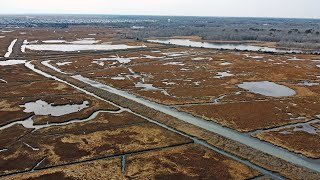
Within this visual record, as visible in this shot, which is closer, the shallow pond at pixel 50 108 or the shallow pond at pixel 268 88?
the shallow pond at pixel 50 108

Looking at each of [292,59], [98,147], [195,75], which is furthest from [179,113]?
[292,59]

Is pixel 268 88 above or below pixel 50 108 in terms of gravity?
above

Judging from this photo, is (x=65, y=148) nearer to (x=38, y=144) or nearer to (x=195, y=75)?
(x=38, y=144)

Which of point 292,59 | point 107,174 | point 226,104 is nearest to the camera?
point 107,174

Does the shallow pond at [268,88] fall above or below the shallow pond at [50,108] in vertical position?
above

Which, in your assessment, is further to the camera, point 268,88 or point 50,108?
point 268,88

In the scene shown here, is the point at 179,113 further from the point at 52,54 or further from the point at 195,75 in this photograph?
the point at 52,54

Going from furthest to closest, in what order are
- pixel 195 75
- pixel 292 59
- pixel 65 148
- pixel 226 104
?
pixel 292 59, pixel 195 75, pixel 226 104, pixel 65 148

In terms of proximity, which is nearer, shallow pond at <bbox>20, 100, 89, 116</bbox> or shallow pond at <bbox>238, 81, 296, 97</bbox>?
shallow pond at <bbox>20, 100, 89, 116</bbox>

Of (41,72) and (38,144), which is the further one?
(41,72)

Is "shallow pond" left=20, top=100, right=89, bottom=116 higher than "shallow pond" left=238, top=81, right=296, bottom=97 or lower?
lower
